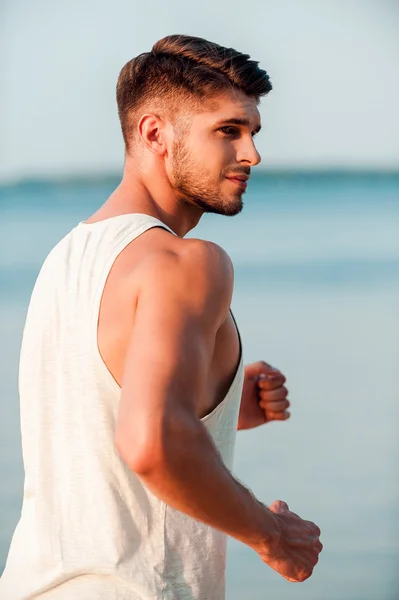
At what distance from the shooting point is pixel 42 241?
34.3ft

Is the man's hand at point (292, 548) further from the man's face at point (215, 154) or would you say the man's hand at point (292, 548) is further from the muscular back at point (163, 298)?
the man's face at point (215, 154)

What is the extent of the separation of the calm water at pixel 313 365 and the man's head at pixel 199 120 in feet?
2.61

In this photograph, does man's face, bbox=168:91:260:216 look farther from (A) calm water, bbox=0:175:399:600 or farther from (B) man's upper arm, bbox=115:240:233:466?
(A) calm water, bbox=0:175:399:600

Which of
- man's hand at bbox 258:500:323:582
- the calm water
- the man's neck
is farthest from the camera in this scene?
the calm water

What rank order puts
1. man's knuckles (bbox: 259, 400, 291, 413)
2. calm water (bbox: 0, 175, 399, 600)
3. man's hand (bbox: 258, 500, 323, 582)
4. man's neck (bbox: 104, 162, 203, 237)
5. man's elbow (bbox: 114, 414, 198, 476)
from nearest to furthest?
man's elbow (bbox: 114, 414, 198, 476), man's hand (bbox: 258, 500, 323, 582), man's neck (bbox: 104, 162, 203, 237), man's knuckles (bbox: 259, 400, 291, 413), calm water (bbox: 0, 175, 399, 600)

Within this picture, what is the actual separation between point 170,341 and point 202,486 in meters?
0.16

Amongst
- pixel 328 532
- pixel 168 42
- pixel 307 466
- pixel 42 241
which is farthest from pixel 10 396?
pixel 42 241

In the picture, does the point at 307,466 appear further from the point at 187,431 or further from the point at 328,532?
the point at 187,431

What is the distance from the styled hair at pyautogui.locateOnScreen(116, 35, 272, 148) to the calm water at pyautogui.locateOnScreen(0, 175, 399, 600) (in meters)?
0.83

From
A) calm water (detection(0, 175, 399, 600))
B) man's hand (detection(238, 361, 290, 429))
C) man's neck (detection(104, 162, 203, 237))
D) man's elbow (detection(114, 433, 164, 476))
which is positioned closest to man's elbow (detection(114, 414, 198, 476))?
man's elbow (detection(114, 433, 164, 476))

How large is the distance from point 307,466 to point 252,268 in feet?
16.8

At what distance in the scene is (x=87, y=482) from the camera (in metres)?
1.38

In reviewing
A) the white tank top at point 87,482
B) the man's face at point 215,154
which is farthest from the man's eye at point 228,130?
the white tank top at point 87,482

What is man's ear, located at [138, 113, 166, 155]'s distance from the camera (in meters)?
1.61
